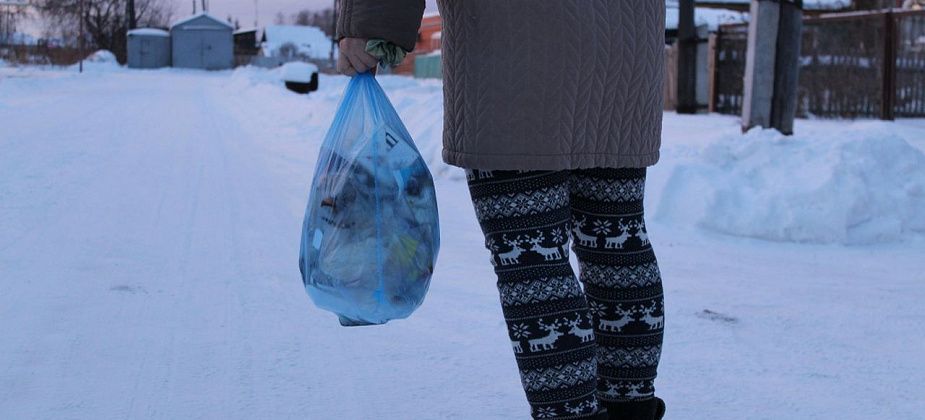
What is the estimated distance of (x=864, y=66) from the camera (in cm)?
1121

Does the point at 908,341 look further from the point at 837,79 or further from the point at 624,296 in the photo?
the point at 837,79

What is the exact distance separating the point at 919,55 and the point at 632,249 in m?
10.5

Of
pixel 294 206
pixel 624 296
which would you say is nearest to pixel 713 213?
pixel 294 206

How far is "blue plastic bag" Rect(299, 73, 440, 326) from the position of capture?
1816 mm

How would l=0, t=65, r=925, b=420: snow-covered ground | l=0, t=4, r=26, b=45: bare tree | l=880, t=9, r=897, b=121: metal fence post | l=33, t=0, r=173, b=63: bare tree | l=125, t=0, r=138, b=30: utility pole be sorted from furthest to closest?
l=125, t=0, r=138, b=30: utility pole, l=33, t=0, r=173, b=63: bare tree, l=0, t=4, r=26, b=45: bare tree, l=880, t=9, r=897, b=121: metal fence post, l=0, t=65, r=925, b=420: snow-covered ground

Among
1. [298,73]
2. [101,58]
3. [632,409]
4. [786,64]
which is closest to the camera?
[632,409]

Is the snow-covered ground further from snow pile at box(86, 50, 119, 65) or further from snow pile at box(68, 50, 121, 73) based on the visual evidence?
snow pile at box(86, 50, 119, 65)

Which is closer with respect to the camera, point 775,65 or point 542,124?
point 542,124

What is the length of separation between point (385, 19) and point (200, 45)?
6715 cm

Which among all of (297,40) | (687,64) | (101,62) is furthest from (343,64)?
(297,40)

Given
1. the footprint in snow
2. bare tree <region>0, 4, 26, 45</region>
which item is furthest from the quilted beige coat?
bare tree <region>0, 4, 26, 45</region>

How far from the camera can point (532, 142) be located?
1668 mm

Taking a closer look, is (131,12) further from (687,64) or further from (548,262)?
(548,262)

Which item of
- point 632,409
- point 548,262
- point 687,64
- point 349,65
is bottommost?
point 632,409
